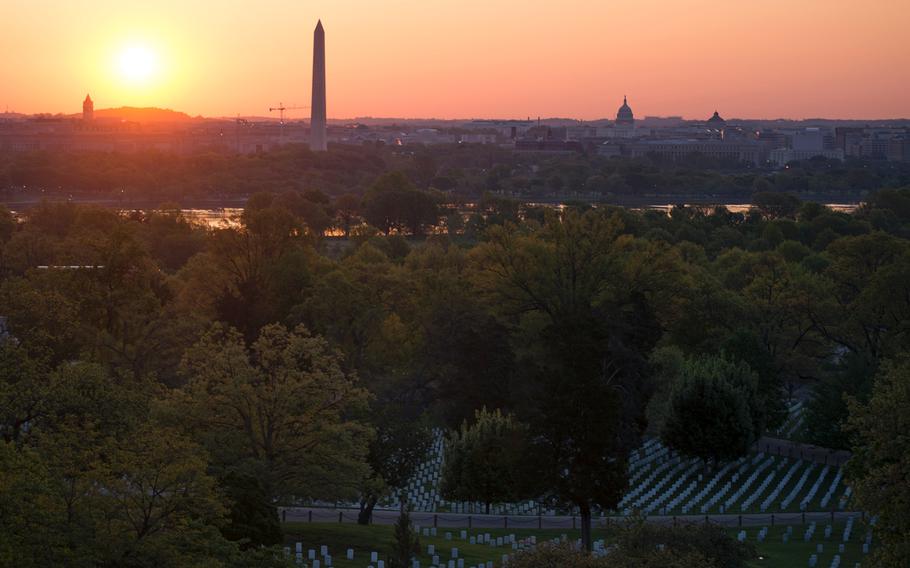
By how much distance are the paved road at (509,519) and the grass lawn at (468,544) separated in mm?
907

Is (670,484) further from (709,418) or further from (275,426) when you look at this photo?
(275,426)

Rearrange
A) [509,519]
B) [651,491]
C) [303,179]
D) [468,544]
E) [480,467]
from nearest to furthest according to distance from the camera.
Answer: [468,544] < [509,519] < [480,467] < [651,491] < [303,179]

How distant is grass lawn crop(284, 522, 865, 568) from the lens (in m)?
27.0

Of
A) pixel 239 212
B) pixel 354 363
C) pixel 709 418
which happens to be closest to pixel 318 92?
pixel 239 212

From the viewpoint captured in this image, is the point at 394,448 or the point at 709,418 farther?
the point at 709,418

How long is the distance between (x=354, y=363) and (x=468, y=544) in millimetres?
14056

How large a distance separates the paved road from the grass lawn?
0.91 meters

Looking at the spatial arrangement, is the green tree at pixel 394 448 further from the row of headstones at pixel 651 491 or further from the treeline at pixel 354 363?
the row of headstones at pixel 651 491

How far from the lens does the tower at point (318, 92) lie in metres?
162

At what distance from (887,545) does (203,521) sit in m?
11.1

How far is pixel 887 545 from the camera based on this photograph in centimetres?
2170

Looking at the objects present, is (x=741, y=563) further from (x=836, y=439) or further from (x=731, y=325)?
(x=731, y=325)

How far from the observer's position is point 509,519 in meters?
33.5

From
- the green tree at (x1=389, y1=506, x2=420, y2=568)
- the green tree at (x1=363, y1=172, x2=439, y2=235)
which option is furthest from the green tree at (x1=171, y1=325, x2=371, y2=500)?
the green tree at (x1=363, y1=172, x2=439, y2=235)
